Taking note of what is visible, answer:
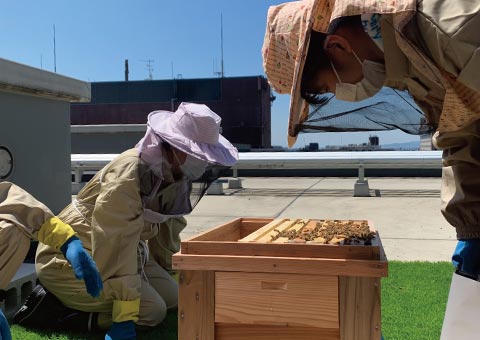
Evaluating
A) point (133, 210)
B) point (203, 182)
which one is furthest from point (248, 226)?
point (133, 210)

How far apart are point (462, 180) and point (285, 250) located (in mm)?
640

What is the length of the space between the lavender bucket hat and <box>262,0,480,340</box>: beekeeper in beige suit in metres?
1.05

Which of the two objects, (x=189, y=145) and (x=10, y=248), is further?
(x=189, y=145)

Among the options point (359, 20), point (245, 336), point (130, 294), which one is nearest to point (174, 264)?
point (245, 336)

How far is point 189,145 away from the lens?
2.61m

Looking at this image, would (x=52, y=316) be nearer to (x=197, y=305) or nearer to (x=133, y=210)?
(x=133, y=210)

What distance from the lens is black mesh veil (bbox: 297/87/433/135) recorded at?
1.56 m

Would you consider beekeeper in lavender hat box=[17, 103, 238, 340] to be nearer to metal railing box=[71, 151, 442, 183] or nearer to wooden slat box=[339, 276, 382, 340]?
wooden slat box=[339, 276, 382, 340]

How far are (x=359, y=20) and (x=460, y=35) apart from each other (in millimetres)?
295

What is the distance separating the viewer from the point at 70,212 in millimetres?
2922

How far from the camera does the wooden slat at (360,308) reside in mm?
1757

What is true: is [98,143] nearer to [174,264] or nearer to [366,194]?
[366,194]

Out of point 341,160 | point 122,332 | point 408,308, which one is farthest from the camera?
point 341,160

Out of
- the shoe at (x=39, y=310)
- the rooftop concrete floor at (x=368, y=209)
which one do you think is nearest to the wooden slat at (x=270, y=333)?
the shoe at (x=39, y=310)
